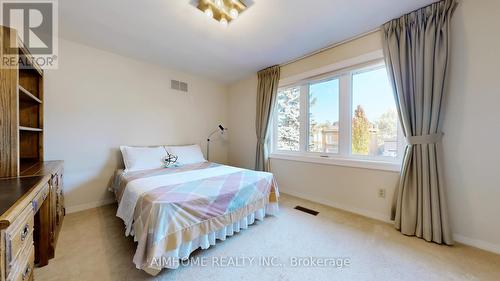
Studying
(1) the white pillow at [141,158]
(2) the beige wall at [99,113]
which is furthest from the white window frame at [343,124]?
(2) the beige wall at [99,113]

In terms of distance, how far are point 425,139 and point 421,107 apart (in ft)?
1.08

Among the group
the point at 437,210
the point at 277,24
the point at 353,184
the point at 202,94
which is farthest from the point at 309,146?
the point at 202,94

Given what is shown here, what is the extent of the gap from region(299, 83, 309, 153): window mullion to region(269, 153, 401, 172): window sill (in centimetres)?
18

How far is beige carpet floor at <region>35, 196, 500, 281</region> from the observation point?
1.39 meters

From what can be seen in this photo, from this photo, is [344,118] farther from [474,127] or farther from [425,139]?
[474,127]

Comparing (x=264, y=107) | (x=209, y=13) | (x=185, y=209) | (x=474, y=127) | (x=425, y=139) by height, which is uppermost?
(x=209, y=13)

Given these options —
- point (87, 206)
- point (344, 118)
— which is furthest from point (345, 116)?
point (87, 206)

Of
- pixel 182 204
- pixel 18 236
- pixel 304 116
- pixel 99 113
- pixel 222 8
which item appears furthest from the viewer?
pixel 304 116

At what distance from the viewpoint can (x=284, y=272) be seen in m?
1.43

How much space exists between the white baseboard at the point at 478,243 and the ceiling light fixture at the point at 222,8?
3065 millimetres

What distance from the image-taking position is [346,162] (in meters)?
2.53

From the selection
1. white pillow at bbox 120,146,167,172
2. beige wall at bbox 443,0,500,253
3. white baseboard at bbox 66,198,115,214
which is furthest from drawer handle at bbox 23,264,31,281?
beige wall at bbox 443,0,500,253

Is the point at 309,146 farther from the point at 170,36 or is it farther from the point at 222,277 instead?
the point at 170,36

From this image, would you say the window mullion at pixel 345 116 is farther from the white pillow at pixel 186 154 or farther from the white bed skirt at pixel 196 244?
the white pillow at pixel 186 154
